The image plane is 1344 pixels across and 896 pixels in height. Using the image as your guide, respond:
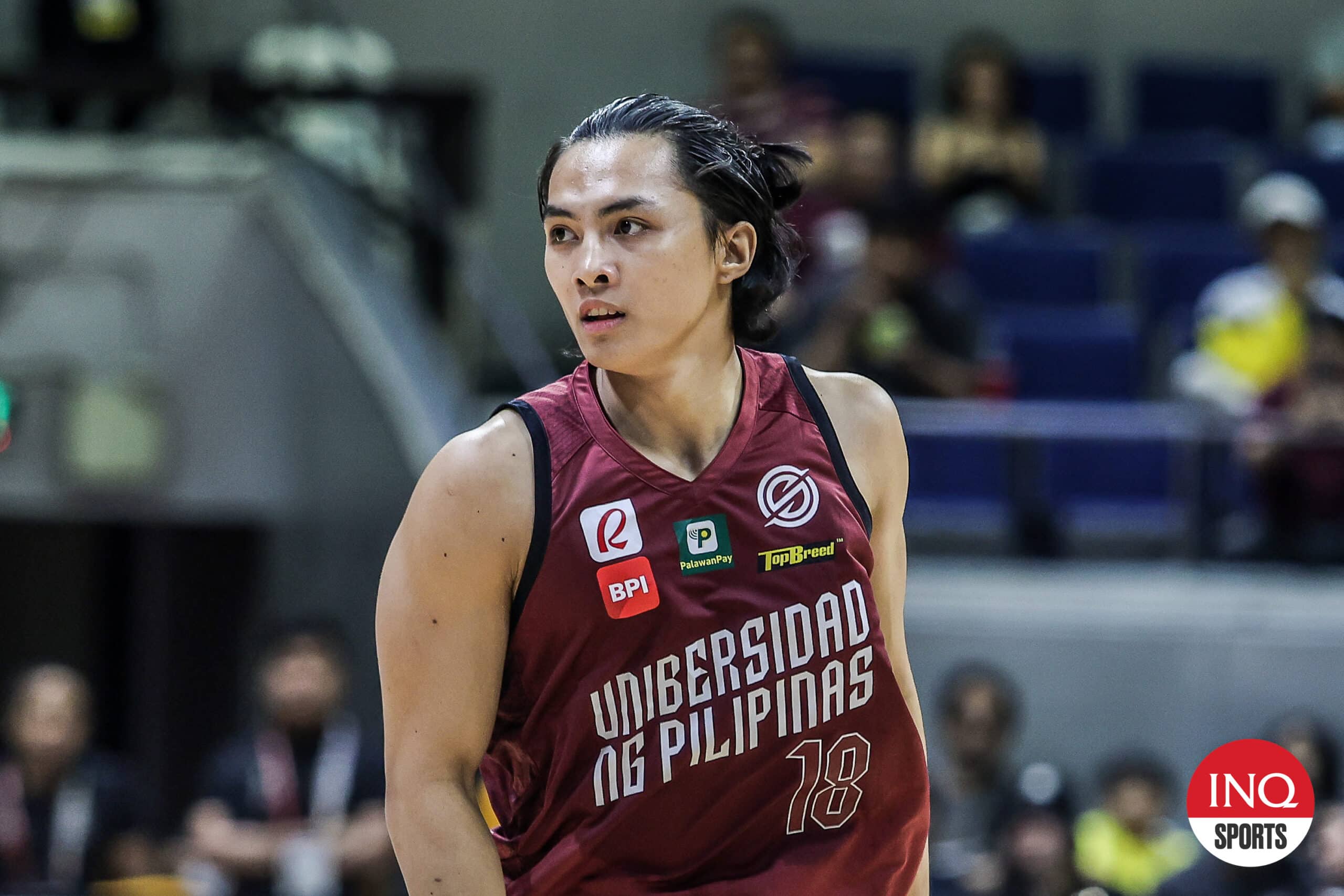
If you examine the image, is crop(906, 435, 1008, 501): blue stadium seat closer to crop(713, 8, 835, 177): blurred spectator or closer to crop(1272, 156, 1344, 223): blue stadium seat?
crop(713, 8, 835, 177): blurred spectator

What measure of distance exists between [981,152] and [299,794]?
3883mm

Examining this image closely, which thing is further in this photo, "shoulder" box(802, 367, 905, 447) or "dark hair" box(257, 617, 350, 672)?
"dark hair" box(257, 617, 350, 672)

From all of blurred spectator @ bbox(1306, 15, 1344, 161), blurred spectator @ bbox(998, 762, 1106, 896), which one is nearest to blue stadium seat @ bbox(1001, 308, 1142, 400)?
blurred spectator @ bbox(1306, 15, 1344, 161)

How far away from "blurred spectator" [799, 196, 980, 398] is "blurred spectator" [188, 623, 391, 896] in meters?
1.91

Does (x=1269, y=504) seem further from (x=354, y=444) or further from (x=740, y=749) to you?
(x=740, y=749)

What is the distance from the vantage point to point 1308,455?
6.20 m

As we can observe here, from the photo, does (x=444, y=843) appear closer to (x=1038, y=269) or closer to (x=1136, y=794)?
(x=1136, y=794)

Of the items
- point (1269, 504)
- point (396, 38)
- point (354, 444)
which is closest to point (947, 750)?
point (1269, 504)

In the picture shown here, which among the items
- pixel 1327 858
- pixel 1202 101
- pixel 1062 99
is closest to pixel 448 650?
pixel 1327 858

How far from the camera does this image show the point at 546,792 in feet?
6.75

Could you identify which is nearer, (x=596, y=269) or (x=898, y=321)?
(x=596, y=269)

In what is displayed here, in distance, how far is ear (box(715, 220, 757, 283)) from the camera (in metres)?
2.15

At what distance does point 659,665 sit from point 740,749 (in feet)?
0.43

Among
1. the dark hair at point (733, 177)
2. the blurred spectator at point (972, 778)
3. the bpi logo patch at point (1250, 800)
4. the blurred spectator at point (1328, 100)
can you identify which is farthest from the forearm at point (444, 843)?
the blurred spectator at point (1328, 100)
